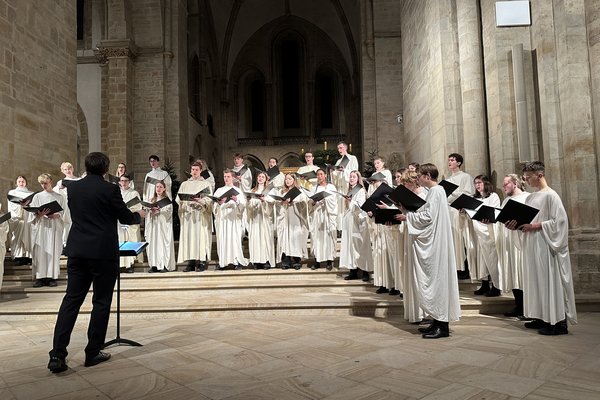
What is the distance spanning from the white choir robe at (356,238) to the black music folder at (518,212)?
9.59 feet

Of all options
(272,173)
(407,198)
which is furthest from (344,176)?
(407,198)

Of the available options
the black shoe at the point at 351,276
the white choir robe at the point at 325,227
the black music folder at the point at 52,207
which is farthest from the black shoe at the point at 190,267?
the black shoe at the point at 351,276

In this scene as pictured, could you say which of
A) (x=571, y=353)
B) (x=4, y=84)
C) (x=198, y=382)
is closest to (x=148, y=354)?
(x=198, y=382)

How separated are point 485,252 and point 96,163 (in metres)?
5.15

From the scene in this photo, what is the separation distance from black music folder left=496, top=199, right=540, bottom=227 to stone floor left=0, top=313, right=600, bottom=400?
3.95 ft

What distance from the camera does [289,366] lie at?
392cm

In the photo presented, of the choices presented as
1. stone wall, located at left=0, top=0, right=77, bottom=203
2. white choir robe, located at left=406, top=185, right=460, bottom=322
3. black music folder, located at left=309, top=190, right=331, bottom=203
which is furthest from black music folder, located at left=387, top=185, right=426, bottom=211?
stone wall, located at left=0, top=0, right=77, bottom=203

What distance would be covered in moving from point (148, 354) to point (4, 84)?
8.33 metres

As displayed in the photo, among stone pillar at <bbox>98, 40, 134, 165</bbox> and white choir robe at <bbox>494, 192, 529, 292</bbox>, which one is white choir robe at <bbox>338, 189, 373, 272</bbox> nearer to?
white choir robe at <bbox>494, 192, 529, 292</bbox>

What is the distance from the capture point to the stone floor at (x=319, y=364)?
3.30 meters

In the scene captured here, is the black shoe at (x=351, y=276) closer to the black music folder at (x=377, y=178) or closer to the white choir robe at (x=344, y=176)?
the black music folder at (x=377, y=178)

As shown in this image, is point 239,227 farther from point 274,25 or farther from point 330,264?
point 274,25

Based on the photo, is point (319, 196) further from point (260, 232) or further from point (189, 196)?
point (189, 196)

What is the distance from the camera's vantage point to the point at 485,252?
6.66m
